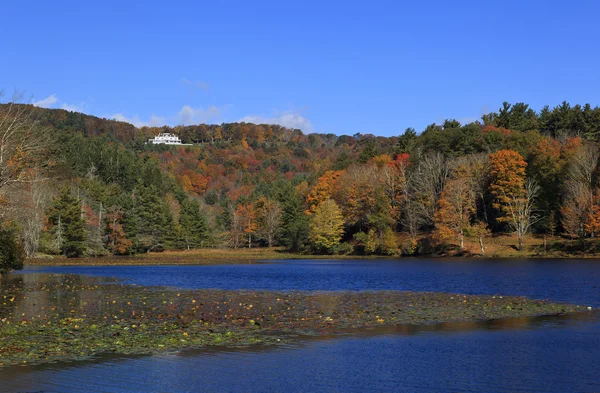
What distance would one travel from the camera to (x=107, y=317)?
2731 cm

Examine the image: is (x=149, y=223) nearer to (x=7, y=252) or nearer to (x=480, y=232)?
(x=480, y=232)

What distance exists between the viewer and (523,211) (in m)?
98.4

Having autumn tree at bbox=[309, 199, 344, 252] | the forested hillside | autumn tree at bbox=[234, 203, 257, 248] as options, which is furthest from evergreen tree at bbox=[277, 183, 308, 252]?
autumn tree at bbox=[234, 203, 257, 248]

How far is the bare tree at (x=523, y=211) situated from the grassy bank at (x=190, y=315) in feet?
201

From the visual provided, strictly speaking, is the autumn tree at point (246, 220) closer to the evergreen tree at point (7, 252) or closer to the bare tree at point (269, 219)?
the bare tree at point (269, 219)

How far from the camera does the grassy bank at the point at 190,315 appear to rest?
2081 centimetres

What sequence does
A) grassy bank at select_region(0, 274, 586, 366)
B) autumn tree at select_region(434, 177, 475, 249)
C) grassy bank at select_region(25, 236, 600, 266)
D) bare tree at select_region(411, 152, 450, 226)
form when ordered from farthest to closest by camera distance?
bare tree at select_region(411, 152, 450, 226), autumn tree at select_region(434, 177, 475, 249), grassy bank at select_region(25, 236, 600, 266), grassy bank at select_region(0, 274, 586, 366)

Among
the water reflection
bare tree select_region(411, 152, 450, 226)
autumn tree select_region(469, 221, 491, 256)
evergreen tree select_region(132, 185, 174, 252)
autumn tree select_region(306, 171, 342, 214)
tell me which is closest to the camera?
the water reflection

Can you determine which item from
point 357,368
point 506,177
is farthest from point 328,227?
point 357,368

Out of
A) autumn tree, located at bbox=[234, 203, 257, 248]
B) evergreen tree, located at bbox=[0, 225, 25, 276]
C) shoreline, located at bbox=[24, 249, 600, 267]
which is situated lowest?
shoreline, located at bbox=[24, 249, 600, 267]

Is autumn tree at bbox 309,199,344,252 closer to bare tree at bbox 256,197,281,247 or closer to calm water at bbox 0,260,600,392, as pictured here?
bare tree at bbox 256,197,281,247

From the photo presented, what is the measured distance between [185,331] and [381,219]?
86.9m

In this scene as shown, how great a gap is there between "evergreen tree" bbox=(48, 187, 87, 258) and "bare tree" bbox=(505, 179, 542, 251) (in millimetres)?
66999

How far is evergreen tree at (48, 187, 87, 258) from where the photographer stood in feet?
319
